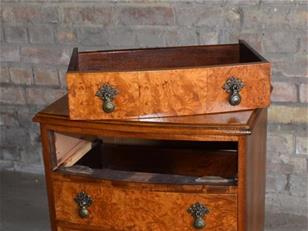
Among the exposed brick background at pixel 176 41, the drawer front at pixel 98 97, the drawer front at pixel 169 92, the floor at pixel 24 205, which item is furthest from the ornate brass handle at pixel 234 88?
the floor at pixel 24 205

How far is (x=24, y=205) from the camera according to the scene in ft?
7.69

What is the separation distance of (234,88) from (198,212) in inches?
13.5

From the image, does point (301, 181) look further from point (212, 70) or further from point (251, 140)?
point (212, 70)

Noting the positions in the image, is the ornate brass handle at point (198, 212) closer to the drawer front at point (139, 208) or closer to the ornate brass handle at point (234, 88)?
the drawer front at point (139, 208)

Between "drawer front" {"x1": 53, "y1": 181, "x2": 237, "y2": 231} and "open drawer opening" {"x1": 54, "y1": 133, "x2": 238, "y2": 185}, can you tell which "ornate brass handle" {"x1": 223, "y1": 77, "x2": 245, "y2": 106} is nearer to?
"drawer front" {"x1": 53, "y1": 181, "x2": 237, "y2": 231}

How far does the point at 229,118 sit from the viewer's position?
1.34 m

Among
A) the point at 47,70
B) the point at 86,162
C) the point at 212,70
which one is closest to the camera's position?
the point at 212,70

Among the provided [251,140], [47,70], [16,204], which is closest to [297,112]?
[251,140]

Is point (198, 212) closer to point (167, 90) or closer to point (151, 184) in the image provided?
point (151, 184)

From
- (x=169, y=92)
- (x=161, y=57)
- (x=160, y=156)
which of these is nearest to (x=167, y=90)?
(x=169, y=92)

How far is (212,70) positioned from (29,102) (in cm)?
136

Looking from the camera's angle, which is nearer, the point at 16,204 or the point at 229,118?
the point at 229,118

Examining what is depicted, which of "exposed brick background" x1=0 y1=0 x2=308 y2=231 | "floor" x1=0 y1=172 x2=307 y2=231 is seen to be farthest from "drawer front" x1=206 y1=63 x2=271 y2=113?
"floor" x1=0 y1=172 x2=307 y2=231

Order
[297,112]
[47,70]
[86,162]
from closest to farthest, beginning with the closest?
[86,162] → [297,112] → [47,70]
